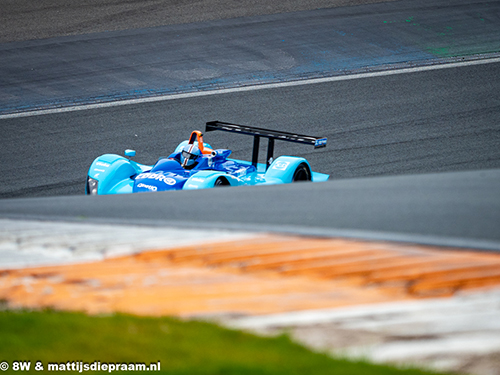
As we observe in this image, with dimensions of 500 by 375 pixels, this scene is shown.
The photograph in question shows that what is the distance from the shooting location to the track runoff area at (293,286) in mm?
2574

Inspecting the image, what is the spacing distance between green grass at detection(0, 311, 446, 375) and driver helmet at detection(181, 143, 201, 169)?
4.86 metres

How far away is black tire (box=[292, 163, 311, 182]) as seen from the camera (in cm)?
820

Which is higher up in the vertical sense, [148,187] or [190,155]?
[190,155]

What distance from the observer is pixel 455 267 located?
316 centimetres

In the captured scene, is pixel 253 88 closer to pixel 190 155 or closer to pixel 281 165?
pixel 281 165

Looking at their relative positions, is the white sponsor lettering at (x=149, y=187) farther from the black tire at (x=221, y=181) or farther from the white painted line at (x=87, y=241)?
the white painted line at (x=87, y=241)

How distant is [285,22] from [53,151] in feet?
32.3

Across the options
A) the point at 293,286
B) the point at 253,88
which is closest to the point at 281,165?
the point at 293,286

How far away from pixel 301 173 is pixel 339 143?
2687 millimetres

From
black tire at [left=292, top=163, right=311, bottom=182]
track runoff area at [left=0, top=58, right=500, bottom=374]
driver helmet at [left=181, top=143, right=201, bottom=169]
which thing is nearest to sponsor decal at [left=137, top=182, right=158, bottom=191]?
driver helmet at [left=181, top=143, right=201, bottom=169]

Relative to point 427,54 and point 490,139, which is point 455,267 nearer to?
point 490,139

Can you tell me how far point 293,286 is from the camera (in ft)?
10.4

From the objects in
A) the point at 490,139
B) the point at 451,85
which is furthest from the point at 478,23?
Answer: the point at 490,139

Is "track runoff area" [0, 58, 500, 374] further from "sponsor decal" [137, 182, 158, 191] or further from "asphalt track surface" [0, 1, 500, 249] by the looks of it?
"sponsor decal" [137, 182, 158, 191]
